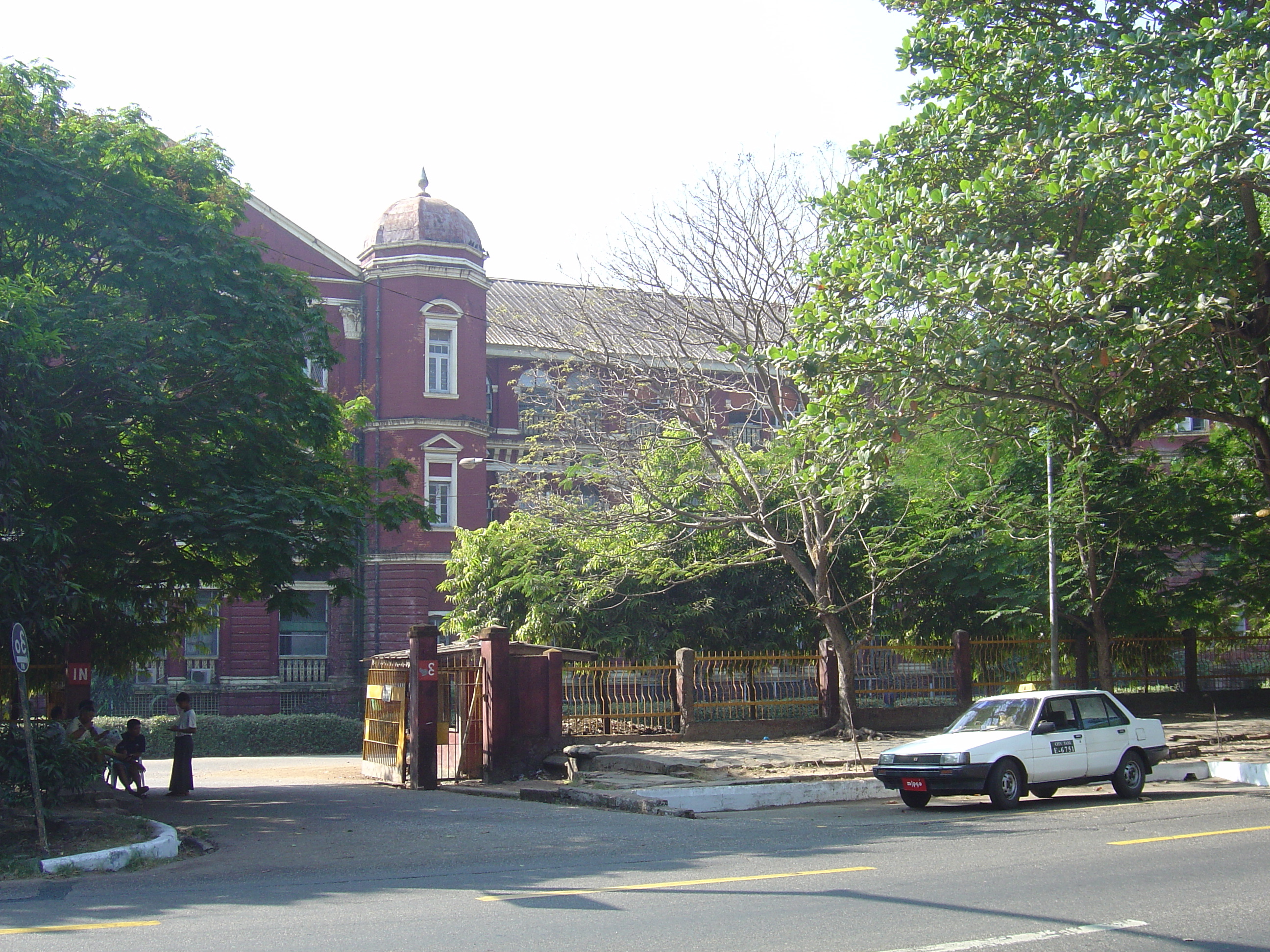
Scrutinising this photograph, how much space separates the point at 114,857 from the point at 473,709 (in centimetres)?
837

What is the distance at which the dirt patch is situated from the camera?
10.0 m

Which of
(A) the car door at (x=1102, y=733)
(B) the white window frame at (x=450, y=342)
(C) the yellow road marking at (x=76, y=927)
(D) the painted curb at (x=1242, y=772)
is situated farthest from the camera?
(B) the white window frame at (x=450, y=342)

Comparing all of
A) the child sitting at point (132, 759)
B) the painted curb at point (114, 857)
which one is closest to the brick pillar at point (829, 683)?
the child sitting at point (132, 759)

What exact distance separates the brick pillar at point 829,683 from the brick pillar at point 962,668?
2.80 metres

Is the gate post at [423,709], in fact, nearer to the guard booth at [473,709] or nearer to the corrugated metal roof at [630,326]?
the guard booth at [473,709]

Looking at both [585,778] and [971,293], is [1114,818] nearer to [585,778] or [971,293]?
[971,293]

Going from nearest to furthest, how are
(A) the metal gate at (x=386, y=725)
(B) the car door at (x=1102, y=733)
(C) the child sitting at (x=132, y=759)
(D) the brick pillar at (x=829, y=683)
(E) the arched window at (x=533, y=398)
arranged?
(B) the car door at (x=1102, y=733), (C) the child sitting at (x=132, y=759), (A) the metal gate at (x=386, y=725), (D) the brick pillar at (x=829, y=683), (E) the arched window at (x=533, y=398)

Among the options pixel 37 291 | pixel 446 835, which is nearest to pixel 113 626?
pixel 37 291

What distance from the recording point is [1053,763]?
1335 centimetres

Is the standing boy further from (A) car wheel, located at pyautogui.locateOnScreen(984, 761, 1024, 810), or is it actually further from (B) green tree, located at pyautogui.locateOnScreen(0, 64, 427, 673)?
(A) car wheel, located at pyautogui.locateOnScreen(984, 761, 1024, 810)

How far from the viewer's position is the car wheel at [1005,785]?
12.9 meters

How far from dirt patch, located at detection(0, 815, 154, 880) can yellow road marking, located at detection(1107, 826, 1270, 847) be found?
898cm

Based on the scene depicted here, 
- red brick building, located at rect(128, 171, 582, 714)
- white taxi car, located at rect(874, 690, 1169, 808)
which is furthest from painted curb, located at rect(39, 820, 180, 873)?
red brick building, located at rect(128, 171, 582, 714)

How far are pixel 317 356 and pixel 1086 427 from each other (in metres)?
12.0
